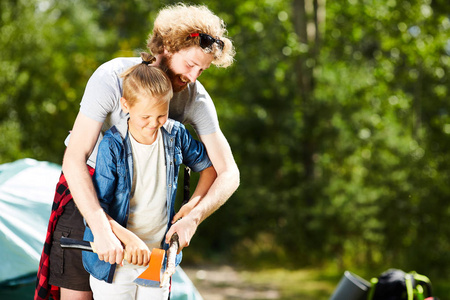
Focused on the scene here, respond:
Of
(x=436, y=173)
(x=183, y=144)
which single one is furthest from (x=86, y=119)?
(x=436, y=173)

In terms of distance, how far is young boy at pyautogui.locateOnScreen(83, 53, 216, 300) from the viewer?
6.38 feet

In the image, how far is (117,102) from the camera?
2.05 m

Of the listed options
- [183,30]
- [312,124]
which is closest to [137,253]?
[183,30]

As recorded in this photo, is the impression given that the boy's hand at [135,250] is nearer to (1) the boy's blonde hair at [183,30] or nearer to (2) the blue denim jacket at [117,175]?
(2) the blue denim jacket at [117,175]

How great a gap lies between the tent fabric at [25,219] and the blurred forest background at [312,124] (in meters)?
4.42

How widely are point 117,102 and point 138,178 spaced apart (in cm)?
27

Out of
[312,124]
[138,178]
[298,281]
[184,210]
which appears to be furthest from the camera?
[312,124]

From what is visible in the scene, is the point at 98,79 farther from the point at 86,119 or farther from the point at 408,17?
the point at 408,17

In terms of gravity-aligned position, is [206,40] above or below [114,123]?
above

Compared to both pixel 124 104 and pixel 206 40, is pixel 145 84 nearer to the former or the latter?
pixel 124 104

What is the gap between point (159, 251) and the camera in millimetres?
1943

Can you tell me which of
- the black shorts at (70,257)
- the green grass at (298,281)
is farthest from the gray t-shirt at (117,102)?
the green grass at (298,281)

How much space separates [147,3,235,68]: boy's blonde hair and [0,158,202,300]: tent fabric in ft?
4.74

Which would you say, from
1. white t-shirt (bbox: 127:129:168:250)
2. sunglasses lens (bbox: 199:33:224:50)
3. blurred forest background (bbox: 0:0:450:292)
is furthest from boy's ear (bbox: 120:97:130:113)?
blurred forest background (bbox: 0:0:450:292)
